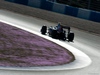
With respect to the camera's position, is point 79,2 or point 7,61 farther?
point 79,2

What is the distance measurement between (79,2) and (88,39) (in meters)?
12.0

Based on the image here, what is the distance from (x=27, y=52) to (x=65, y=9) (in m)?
14.1

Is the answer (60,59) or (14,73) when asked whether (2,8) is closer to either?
(60,59)

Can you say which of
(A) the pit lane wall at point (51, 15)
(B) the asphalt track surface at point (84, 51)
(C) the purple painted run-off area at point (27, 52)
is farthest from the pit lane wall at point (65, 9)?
(C) the purple painted run-off area at point (27, 52)

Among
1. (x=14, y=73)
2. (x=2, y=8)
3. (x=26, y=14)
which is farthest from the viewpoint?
(x=2, y=8)

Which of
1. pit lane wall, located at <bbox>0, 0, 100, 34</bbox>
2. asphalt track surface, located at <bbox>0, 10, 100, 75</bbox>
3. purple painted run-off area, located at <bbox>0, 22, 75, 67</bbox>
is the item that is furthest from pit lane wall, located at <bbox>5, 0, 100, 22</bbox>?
purple painted run-off area, located at <bbox>0, 22, 75, 67</bbox>

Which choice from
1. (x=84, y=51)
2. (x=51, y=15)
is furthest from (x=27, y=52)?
(x=51, y=15)

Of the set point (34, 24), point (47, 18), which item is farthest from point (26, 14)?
point (34, 24)

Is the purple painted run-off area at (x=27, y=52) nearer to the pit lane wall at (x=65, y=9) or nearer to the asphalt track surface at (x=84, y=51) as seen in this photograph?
the asphalt track surface at (x=84, y=51)

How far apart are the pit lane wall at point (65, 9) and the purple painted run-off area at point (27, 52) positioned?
30.3ft

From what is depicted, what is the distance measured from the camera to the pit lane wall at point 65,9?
971 inches

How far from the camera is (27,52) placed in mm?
13305

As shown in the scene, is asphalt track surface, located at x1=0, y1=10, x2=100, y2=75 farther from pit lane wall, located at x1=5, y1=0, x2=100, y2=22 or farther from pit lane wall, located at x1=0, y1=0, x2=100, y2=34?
pit lane wall, located at x1=5, y1=0, x2=100, y2=22

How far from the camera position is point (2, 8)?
103 feet
